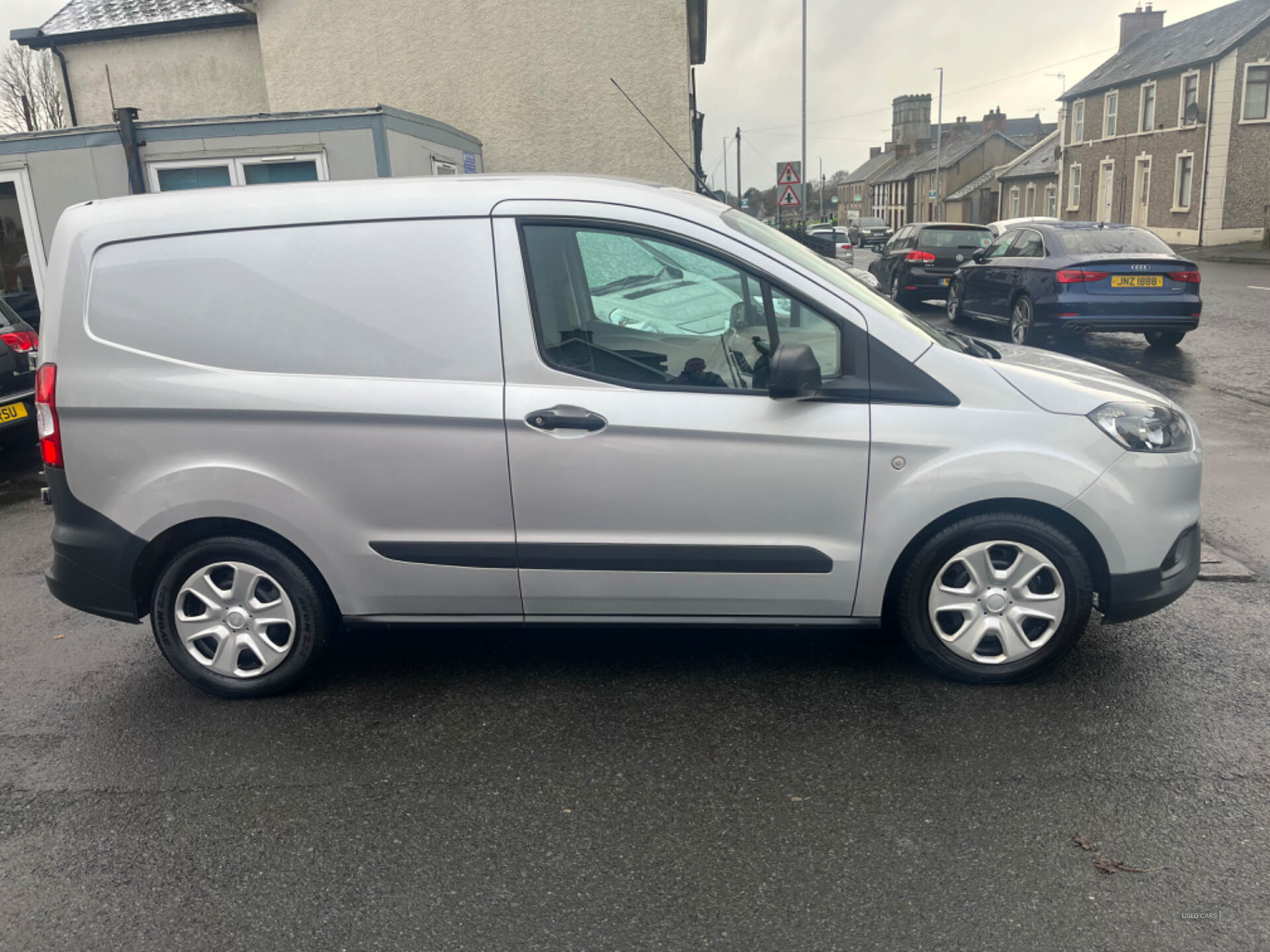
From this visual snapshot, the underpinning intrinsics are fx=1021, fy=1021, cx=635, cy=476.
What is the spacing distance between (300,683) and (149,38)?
19.2m

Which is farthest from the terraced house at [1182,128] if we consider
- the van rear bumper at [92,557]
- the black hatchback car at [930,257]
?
the van rear bumper at [92,557]

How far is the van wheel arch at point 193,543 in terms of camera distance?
3.80m

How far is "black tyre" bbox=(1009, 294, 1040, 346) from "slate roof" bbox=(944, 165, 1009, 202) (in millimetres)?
59162

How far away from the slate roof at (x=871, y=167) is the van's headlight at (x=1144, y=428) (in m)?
105

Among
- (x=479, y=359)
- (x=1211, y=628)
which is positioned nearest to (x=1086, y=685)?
(x=1211, y=628)

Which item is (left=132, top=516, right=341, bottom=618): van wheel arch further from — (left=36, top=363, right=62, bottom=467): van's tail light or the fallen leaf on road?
the fallen leaf on road

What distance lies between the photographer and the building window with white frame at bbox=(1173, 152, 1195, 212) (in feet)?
132

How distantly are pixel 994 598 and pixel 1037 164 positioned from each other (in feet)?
201

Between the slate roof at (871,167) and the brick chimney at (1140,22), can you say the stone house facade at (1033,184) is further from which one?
the slate roof at (871,167)

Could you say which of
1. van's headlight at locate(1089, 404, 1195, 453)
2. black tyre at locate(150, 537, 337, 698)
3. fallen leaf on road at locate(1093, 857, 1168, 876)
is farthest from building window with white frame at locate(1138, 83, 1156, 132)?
black tyre at locate(150, 537, 337, 698)

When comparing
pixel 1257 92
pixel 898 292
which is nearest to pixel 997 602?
pixel 898 292

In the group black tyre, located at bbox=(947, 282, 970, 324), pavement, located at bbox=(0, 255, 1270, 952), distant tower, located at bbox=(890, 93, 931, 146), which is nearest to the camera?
pavement, located at bbox=(0, 255, 1270, 952)

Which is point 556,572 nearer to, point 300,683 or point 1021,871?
point 300,683

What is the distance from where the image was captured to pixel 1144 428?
12.0ft
